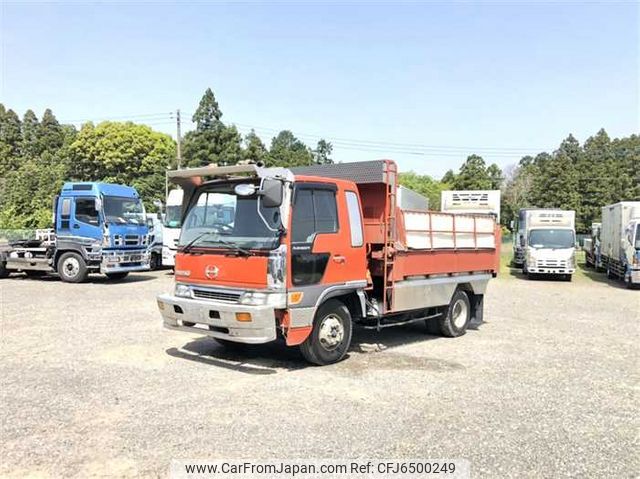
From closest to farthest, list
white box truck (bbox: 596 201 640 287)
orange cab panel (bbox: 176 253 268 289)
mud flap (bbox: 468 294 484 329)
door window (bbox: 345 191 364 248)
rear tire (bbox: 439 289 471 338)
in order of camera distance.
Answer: orange cab panel (bbox: 176 253 268 289) → door window (bbox: 345 191 364 248) → rear tire (bbox: 439 289 471 338) → mud flap (bbox: 468 294 484 329) → white box truck (bbox: 596 201 640 287)

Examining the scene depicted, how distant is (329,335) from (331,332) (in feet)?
0.16

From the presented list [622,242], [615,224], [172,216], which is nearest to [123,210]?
[172,216]

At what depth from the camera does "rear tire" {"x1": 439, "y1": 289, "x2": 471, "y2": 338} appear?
9383 millimetres

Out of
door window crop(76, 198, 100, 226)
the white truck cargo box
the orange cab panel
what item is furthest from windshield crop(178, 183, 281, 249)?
the white truck cargo box

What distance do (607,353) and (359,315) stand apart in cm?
397

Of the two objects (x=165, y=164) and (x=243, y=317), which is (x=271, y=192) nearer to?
(x=243, y=317)

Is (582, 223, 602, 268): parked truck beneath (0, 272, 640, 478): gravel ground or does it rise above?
above

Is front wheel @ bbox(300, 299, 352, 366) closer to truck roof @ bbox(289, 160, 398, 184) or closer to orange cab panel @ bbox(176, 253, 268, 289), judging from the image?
orange cab panel @ bbox(176, 253, 268, 289)

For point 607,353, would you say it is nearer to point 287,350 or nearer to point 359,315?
point 359,315

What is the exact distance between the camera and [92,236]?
16406 mm

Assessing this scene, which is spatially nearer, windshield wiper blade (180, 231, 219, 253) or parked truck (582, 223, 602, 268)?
windshield wiper blade (180, 231, 219, 253)

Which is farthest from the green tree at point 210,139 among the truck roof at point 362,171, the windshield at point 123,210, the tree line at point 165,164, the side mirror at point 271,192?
the side mirror at point 271,192

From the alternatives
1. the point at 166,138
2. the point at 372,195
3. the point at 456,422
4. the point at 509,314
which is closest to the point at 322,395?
the point at 456,422

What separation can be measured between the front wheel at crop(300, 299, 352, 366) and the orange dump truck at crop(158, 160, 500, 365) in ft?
0.05
